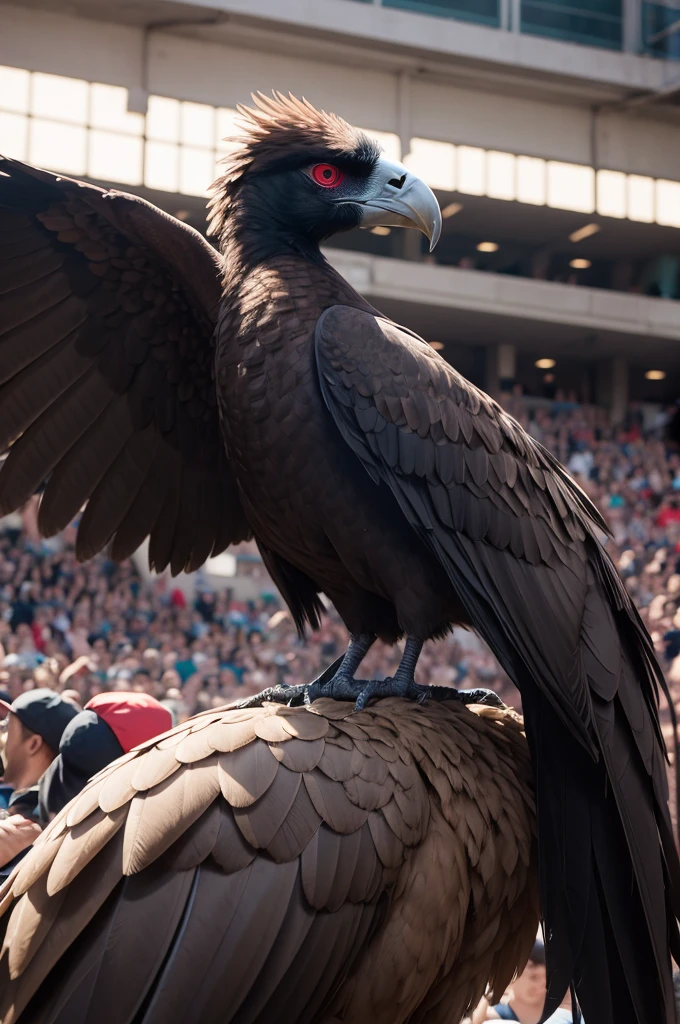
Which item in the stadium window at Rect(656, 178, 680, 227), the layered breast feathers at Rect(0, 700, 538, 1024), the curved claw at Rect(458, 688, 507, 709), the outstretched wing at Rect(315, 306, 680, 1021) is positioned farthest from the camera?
the stadium window at Rect(656, 178, 680, 227)

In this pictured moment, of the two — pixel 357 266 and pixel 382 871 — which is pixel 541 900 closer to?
pixel 382 871

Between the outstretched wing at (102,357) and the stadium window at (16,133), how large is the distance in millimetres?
24576

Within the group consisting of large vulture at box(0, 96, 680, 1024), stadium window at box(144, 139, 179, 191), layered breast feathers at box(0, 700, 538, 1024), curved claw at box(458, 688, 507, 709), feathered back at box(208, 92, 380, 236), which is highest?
stadium window at box(144, 139, 179, 191)

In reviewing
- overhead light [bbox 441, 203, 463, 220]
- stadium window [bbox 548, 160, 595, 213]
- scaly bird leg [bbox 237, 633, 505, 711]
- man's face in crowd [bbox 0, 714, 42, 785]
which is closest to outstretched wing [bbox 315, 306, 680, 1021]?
scaly bird leg [bbox 237, 633, 505, 711]

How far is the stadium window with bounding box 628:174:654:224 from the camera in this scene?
33219 millimetres

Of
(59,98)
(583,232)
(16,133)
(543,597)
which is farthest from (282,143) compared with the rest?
(583,232)

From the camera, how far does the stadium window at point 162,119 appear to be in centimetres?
2831

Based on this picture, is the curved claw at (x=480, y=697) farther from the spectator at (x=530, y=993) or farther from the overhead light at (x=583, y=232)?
the overhead light at (x=583, y=232)

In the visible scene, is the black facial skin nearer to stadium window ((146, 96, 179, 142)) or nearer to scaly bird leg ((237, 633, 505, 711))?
scaly bird leg ((237, 633, 505, 711))

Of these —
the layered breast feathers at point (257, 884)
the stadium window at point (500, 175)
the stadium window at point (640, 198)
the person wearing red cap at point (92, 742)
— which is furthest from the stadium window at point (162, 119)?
the layered breast feathers at point (257, 884)

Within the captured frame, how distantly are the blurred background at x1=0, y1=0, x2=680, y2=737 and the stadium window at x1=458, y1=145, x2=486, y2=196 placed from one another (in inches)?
2.4

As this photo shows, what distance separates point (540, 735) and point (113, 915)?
1.15 meters

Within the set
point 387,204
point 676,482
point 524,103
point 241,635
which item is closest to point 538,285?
point 524,103

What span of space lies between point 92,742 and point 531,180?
1226 inches
